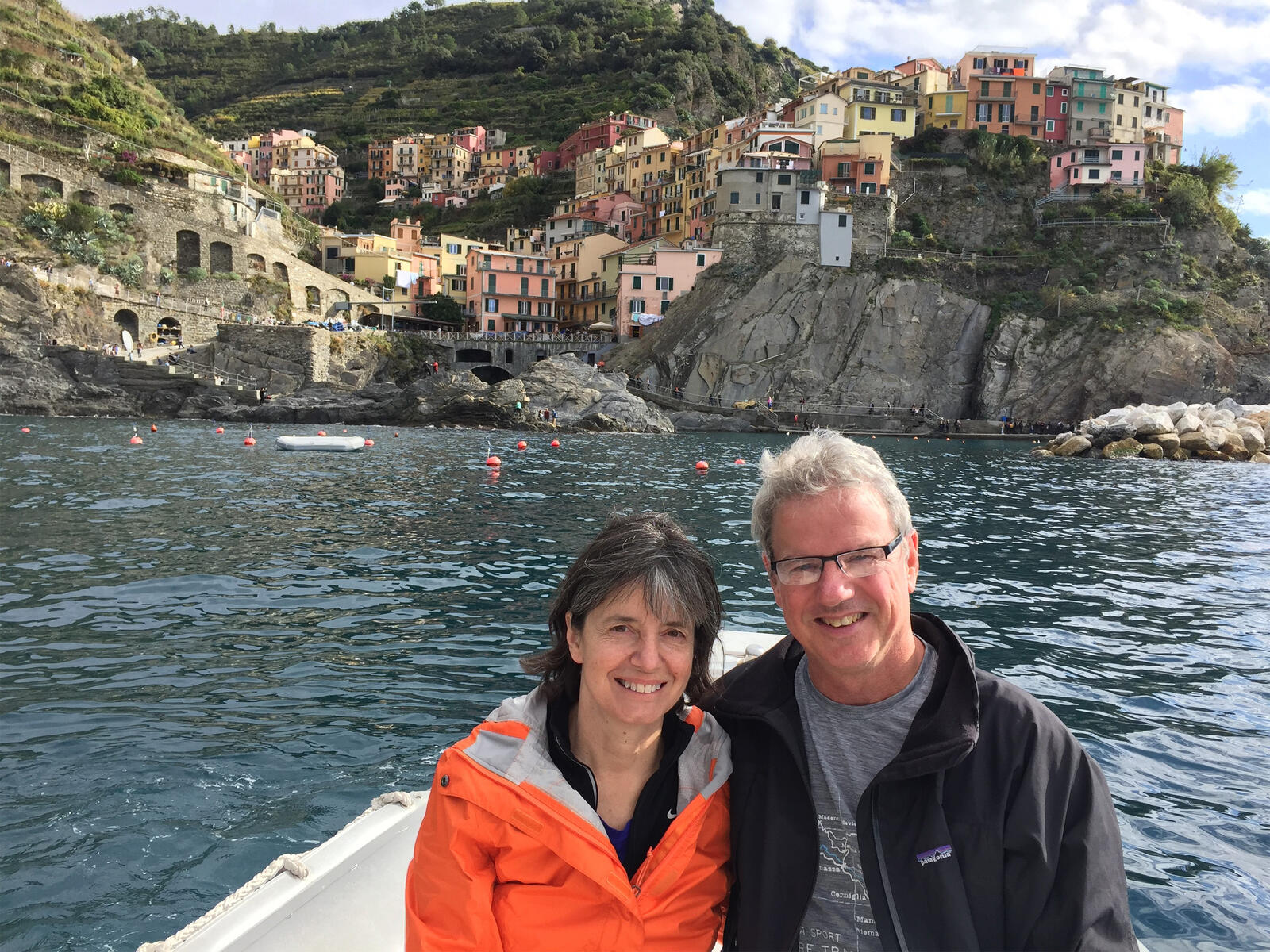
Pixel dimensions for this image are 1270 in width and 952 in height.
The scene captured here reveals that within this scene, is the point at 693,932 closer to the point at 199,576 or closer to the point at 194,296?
the point at 199,576

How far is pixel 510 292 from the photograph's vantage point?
247 feet

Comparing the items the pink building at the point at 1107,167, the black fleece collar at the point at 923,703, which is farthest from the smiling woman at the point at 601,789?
the pink building at the point at 1107,167

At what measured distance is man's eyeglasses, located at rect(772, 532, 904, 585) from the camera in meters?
2.48

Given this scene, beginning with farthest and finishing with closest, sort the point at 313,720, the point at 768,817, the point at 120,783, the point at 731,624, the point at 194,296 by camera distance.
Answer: the point at 194,296 < the point at 731,624 < the point at 313,720 < the point at 120,783 < the point at 768,817

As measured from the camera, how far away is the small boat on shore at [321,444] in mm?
31195

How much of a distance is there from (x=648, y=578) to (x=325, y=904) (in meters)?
1.93

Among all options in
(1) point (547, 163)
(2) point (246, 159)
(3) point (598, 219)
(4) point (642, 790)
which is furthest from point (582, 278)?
(4) point (642, 790)

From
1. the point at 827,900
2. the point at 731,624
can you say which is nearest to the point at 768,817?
the point at 827,900

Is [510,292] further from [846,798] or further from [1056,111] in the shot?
[846,798]

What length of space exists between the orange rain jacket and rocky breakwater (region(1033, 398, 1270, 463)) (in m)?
42.9

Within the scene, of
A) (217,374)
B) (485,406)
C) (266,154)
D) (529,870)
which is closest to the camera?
(529,870)

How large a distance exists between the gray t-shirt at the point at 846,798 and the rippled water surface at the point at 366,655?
2.88m

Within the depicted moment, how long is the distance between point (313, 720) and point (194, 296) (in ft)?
200

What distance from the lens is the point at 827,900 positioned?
246cm
